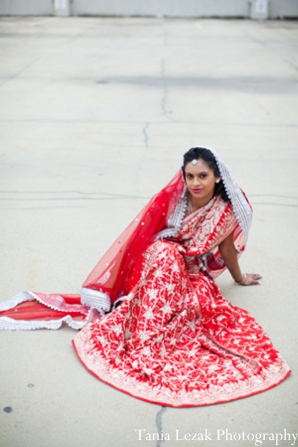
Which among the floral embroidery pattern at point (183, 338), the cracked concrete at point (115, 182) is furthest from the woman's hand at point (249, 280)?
the floral embroidery pattern at point (183, 338)

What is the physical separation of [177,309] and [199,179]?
28.5 inches

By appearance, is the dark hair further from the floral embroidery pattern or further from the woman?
the floral embroidery pattern

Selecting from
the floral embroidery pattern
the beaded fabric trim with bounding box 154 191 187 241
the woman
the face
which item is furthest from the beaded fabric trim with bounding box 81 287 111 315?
the face

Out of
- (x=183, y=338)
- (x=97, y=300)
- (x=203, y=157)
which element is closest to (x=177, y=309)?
(x=183, y=338)

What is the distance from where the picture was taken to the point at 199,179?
334 cm

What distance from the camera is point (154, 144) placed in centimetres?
713

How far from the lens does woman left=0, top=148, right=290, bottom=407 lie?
9.43ft

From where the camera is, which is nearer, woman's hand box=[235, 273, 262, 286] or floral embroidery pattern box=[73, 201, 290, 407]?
floral embroidery pattern box=[73, 201, 290, 407]

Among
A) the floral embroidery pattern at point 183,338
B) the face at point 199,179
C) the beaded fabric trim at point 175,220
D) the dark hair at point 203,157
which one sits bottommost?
the floral embroidery pattern at point 183,338

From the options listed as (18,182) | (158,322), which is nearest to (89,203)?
(18,182)

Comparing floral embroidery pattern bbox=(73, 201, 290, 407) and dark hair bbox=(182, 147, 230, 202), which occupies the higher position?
dark hair bbox=(182, 147, 230, 202)

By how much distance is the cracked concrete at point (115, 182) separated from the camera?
265 centimetres

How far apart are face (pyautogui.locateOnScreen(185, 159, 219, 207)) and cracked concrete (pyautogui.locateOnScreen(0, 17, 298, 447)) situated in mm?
776

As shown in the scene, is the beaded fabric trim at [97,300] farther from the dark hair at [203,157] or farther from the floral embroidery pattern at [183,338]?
the dark hair at [203,157]
